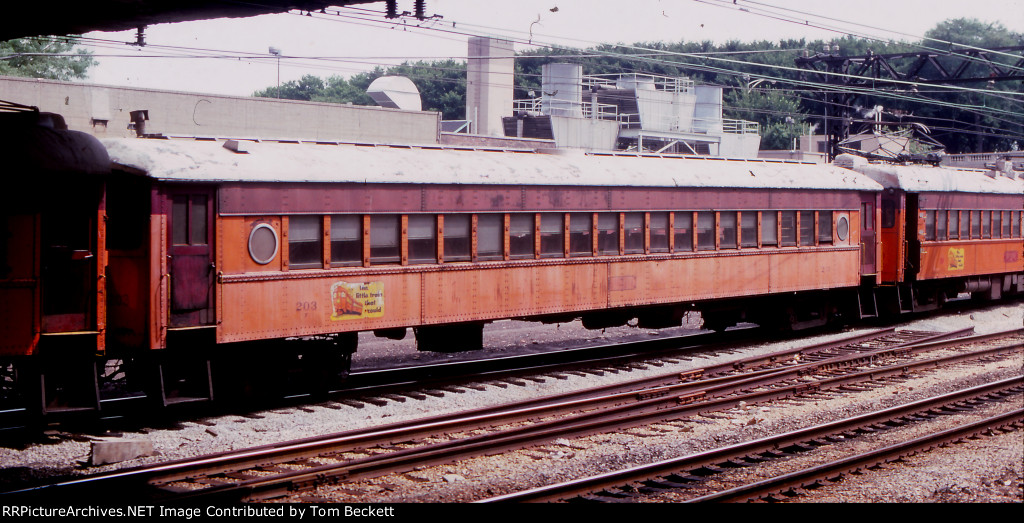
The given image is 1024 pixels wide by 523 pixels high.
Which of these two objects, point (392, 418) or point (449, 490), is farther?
point (392, 418)

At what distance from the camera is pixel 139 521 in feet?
23.5

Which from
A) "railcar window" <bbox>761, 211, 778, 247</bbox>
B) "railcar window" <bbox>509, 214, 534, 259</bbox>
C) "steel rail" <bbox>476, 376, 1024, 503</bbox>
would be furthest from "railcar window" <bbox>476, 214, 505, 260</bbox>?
"railcar window" <bbox>761, 211, 778, 247</bbox>

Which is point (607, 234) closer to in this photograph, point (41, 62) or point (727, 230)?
point (727, 230)

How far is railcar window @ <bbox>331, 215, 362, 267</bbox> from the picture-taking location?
39.3ft

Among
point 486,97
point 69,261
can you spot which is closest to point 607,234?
point 69,261

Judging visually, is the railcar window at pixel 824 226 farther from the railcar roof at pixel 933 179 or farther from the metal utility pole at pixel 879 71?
the metal utility pole at pixel 879 71

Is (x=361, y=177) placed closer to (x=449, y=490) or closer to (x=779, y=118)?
(x=449, y=490)

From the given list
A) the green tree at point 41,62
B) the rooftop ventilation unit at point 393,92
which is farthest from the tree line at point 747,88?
the rooftop ventilation unit at point 393,92

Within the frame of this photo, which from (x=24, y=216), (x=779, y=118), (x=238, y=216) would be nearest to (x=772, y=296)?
(x=238, y=216)

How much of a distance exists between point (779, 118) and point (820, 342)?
59268mm

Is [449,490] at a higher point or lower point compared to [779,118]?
lower

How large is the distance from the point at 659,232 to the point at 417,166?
187 inches

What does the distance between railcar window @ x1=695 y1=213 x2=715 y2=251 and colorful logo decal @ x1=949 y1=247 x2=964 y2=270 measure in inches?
333

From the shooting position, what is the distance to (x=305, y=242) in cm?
1176
